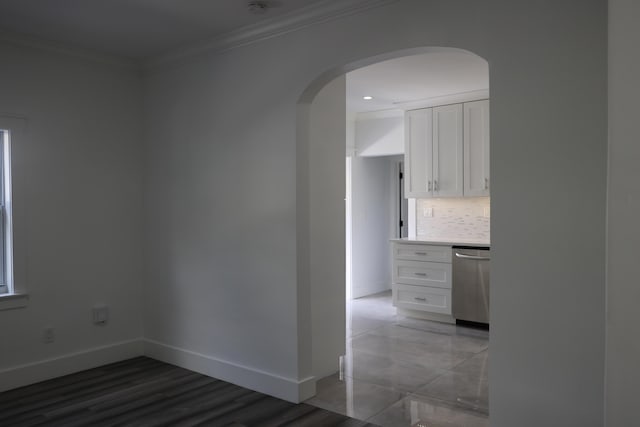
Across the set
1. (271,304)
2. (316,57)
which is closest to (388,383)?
(271,304)

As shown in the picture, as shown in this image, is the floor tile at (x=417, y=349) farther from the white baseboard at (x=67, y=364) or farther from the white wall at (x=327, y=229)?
the white baseboard at (x=67, y=364)

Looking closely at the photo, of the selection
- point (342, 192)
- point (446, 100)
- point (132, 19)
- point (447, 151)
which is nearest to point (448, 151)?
point (447, 151)

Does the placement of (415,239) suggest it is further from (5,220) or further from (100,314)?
(5,220)

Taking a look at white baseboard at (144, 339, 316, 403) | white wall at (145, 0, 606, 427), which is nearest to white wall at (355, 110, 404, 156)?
white wall at (145, 0, 606, 427)

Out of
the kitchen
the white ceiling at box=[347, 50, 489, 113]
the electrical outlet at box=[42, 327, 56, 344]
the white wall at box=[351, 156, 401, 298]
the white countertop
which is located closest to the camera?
the kitchen

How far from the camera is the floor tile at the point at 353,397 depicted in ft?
11.3

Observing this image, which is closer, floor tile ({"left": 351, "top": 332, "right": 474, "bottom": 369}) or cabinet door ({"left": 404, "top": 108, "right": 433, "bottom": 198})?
floor tile ({"left": 351, "top": 332, "right": 474, "bottom": 369})

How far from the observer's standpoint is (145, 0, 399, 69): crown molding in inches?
126

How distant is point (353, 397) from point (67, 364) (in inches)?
93.5

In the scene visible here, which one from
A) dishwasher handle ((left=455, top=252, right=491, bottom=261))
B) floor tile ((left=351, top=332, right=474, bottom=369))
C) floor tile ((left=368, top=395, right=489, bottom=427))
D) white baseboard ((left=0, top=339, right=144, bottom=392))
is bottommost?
floor tile ((left=351, top=332, right=474, bottom=369))

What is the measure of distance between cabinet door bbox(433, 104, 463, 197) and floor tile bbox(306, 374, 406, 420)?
3.00 metres

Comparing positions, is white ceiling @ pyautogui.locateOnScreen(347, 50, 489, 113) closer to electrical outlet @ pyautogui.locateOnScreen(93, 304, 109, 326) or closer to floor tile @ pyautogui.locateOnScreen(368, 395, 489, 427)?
floor tile @ pyautogui.locateOnScreen(368, 395, 489, 427)

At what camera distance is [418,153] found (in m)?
6.42

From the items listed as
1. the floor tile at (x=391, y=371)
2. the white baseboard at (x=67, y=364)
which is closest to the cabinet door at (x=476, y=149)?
the floor tile at (x=391, y=371)
